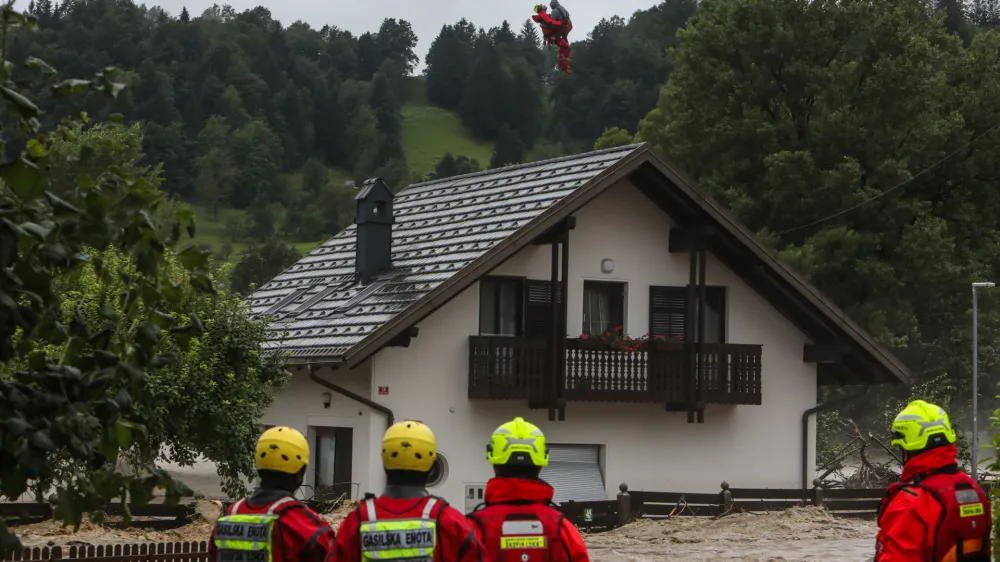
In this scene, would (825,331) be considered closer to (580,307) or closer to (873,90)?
(580,307)

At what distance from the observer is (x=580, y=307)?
26375mm

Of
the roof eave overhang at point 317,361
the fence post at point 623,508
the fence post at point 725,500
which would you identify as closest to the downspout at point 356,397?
the roof eave overhang at point 317,361

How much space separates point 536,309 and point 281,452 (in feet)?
59.5

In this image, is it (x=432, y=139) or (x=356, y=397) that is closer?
(x=356, y=397)

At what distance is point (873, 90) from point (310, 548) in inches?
1535

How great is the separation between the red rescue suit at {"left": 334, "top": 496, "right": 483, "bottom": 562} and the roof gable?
15768 millimetres

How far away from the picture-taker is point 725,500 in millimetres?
24891

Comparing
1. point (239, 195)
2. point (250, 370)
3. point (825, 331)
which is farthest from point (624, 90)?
point (250, 370)

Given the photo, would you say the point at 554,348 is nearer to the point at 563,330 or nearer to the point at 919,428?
the point at 563,330

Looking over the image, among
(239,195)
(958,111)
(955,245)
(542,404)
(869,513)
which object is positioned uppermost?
(239,195)

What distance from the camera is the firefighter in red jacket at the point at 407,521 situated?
711 centimetres

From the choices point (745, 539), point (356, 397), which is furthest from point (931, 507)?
point (356, 397)

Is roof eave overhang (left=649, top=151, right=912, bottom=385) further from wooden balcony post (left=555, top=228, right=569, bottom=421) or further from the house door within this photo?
the house door

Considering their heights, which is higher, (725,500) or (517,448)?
(517,448)
